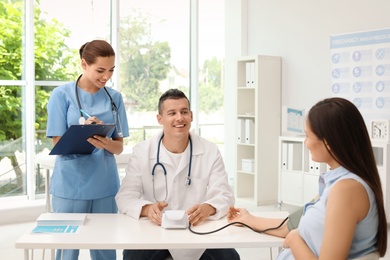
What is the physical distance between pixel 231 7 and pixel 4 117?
3010 millimetres

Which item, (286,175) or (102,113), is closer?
(102,113)

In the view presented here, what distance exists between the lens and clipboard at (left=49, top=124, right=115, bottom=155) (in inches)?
103

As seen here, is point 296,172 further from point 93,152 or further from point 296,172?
point 93,152

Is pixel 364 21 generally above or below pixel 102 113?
above

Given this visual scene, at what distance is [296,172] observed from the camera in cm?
596

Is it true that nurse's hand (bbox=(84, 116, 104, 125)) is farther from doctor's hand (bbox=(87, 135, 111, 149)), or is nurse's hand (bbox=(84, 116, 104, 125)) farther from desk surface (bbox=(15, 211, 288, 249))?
desk surface (bbox=(15, 211, 288, 249))

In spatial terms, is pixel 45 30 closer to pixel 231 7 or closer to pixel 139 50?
pixel 139 50

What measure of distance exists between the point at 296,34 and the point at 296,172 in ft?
5.23

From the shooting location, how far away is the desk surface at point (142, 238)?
208cm

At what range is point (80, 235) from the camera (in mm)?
2188

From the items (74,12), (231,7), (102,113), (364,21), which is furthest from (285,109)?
(102,113)

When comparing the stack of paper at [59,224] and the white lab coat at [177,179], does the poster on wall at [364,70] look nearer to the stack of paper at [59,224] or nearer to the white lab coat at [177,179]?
the white lab coat at [177,179]

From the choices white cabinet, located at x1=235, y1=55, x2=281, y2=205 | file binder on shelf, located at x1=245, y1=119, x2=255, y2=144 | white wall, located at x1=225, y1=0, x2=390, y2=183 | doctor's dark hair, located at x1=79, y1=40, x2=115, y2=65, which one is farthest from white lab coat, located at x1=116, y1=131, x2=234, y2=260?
file binder on shelf, located at x1=245, y1=119, x2=255, y2=144

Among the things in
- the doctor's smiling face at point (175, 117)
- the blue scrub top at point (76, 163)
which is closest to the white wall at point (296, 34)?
the doctor's smiling face at point (175, 117)
